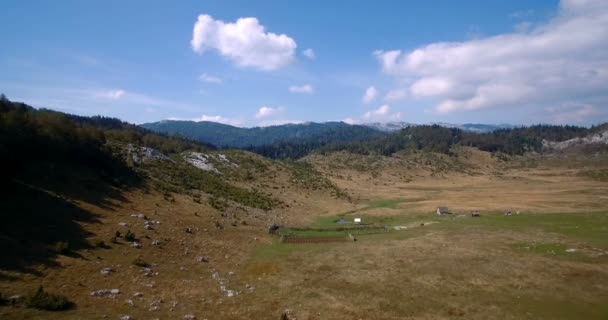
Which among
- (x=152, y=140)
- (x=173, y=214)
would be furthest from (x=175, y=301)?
(x=152, y=140)

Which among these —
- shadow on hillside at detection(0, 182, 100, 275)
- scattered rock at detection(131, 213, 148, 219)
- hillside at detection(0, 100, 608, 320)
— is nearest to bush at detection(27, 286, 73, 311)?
hillside at detection(0, 100, 608, 320)

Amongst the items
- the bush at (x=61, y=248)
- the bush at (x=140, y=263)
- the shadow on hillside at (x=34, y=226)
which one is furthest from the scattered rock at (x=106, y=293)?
the bush at (x=61, y=248)

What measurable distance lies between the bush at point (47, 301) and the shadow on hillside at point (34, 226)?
4.17m

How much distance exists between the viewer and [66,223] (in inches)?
1484

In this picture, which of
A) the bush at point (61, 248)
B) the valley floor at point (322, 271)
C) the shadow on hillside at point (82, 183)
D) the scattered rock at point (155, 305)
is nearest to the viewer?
the scattered rock at point (155, 305)

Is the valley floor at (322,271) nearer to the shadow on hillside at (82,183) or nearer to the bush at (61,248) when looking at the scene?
the bush at (61,248)

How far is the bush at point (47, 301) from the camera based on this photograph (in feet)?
76.1

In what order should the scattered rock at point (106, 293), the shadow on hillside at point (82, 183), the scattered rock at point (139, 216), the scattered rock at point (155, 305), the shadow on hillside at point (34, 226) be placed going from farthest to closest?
the scattered rock at point (139, 216), the shadow on hillside at point (82, 183), the shadow on hillside at point (34, 226), the scattered rock at point (106, 293), the scattered rock at point (155, 305)

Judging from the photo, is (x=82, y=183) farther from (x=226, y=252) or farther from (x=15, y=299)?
(x=15, y=299)

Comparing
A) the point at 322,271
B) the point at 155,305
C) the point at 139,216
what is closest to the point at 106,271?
the point at 155,305

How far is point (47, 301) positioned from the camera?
925 inches

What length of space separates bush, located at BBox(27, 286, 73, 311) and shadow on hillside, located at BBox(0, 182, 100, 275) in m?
4.17

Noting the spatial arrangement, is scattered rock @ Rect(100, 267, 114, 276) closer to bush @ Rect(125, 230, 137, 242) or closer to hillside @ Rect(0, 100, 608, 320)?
hillside @ Rect(0, 100, 608, 320)

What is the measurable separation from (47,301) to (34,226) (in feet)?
47.6
